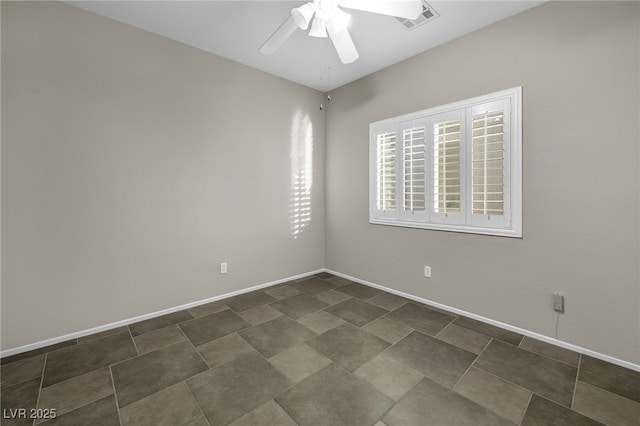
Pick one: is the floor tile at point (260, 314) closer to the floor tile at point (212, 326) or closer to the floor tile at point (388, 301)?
the floor tile at point (212, 326)

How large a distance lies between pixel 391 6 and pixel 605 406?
2677 millimetres

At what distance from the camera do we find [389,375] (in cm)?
190

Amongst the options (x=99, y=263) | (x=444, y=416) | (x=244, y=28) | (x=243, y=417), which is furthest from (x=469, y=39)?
(x=99, y=263)

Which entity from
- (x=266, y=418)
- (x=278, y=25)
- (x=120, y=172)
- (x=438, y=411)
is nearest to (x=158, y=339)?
(x=266, y=418)

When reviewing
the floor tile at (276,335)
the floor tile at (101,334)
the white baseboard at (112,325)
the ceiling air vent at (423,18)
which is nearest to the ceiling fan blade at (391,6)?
the ceiling air vent at (423,18)

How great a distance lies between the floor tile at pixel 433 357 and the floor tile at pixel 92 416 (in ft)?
5.84

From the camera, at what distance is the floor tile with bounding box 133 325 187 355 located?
7.36 ft

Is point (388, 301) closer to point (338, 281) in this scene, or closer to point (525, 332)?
point (338, 281)

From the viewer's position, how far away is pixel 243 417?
1.53 metres

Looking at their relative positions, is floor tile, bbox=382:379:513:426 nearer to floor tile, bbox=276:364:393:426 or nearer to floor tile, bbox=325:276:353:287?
floor tile, bbox=276:364:393:426

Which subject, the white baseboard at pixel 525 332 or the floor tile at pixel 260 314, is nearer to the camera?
the white baseboard at pixel 525 332

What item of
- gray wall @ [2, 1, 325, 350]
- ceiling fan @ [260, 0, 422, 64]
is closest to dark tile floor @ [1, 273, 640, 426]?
gray wall @ [2, 1, 325, 350]

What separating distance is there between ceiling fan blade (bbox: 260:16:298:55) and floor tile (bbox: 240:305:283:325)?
94.7 inches

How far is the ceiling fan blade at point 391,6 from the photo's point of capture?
1680mm
